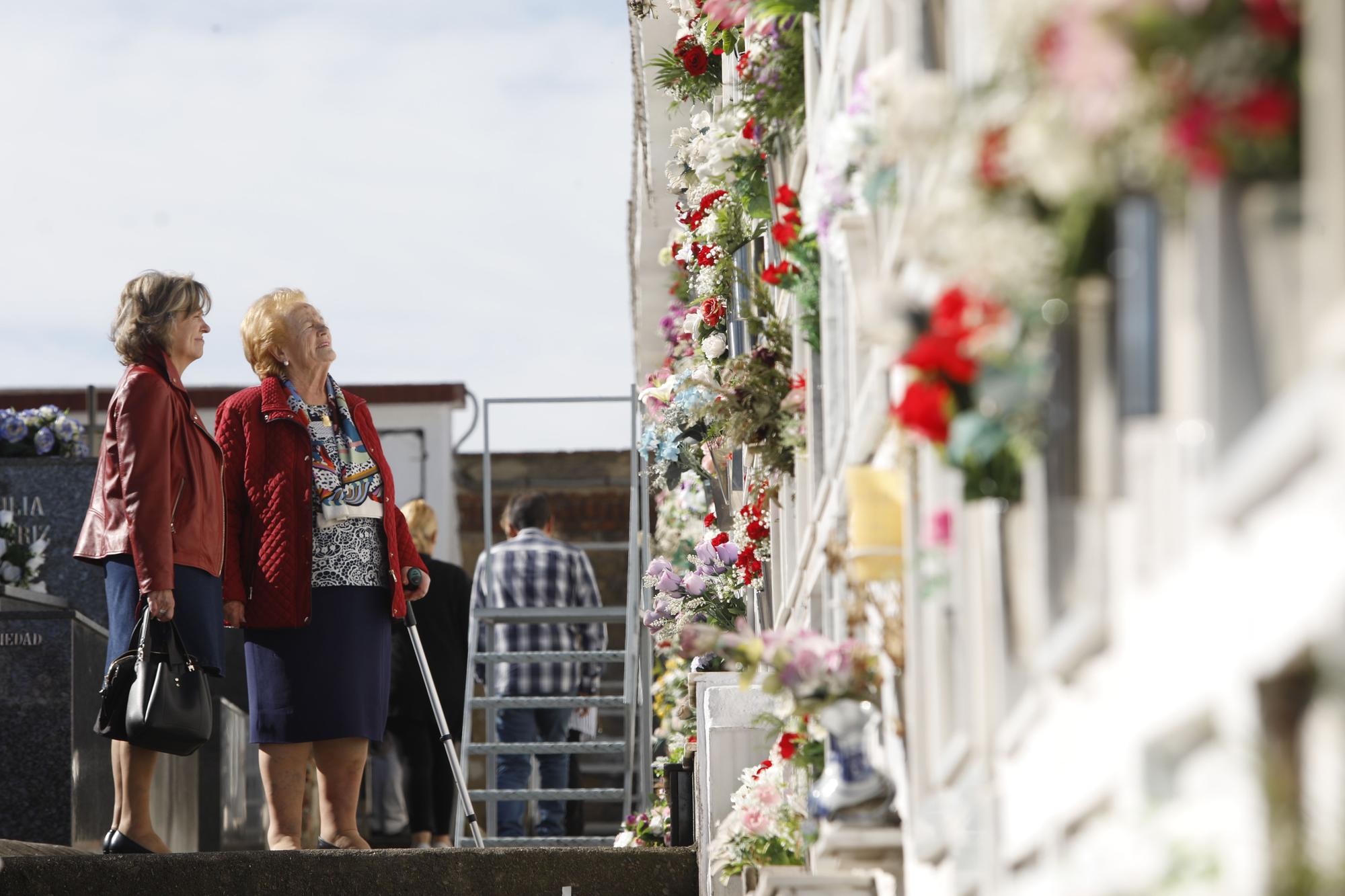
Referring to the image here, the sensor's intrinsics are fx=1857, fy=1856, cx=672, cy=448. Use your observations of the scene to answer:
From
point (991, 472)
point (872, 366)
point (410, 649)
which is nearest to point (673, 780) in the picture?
point (410, 649)

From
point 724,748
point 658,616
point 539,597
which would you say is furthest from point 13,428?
point 724,748

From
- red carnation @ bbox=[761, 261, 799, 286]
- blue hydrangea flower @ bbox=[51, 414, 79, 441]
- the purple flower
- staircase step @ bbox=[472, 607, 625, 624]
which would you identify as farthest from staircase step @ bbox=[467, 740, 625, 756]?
red carnation @ bbox=[761, 261, 799, 286]

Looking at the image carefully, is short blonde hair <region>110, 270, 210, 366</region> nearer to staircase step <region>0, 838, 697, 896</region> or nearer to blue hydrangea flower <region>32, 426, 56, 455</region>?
staircase step <region>0, 838, 697, 896</region>

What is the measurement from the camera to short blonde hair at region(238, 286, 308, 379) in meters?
6.16

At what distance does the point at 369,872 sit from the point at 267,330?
180cm

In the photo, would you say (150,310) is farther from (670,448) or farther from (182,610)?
(670,448)

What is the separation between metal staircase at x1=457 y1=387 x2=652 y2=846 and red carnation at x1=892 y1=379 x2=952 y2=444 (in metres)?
7.08

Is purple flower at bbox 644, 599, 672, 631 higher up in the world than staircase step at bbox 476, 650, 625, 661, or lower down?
higher up

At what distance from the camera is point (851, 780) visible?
10.7 ft

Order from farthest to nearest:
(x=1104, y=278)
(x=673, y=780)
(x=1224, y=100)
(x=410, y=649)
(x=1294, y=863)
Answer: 1. (x=410, y=649)
2. (x=673, y=780)
3. (x=1104, y=278)
4. (x=1224, y=100)
5. (x=1294, y=863)

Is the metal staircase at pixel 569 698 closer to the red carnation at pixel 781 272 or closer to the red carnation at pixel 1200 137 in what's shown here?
the red carnation at pixel 781 272

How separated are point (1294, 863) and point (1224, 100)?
23.3 inches

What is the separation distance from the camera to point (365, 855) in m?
5.80

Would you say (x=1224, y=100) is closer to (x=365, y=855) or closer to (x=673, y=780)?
(x=365, y=855)
